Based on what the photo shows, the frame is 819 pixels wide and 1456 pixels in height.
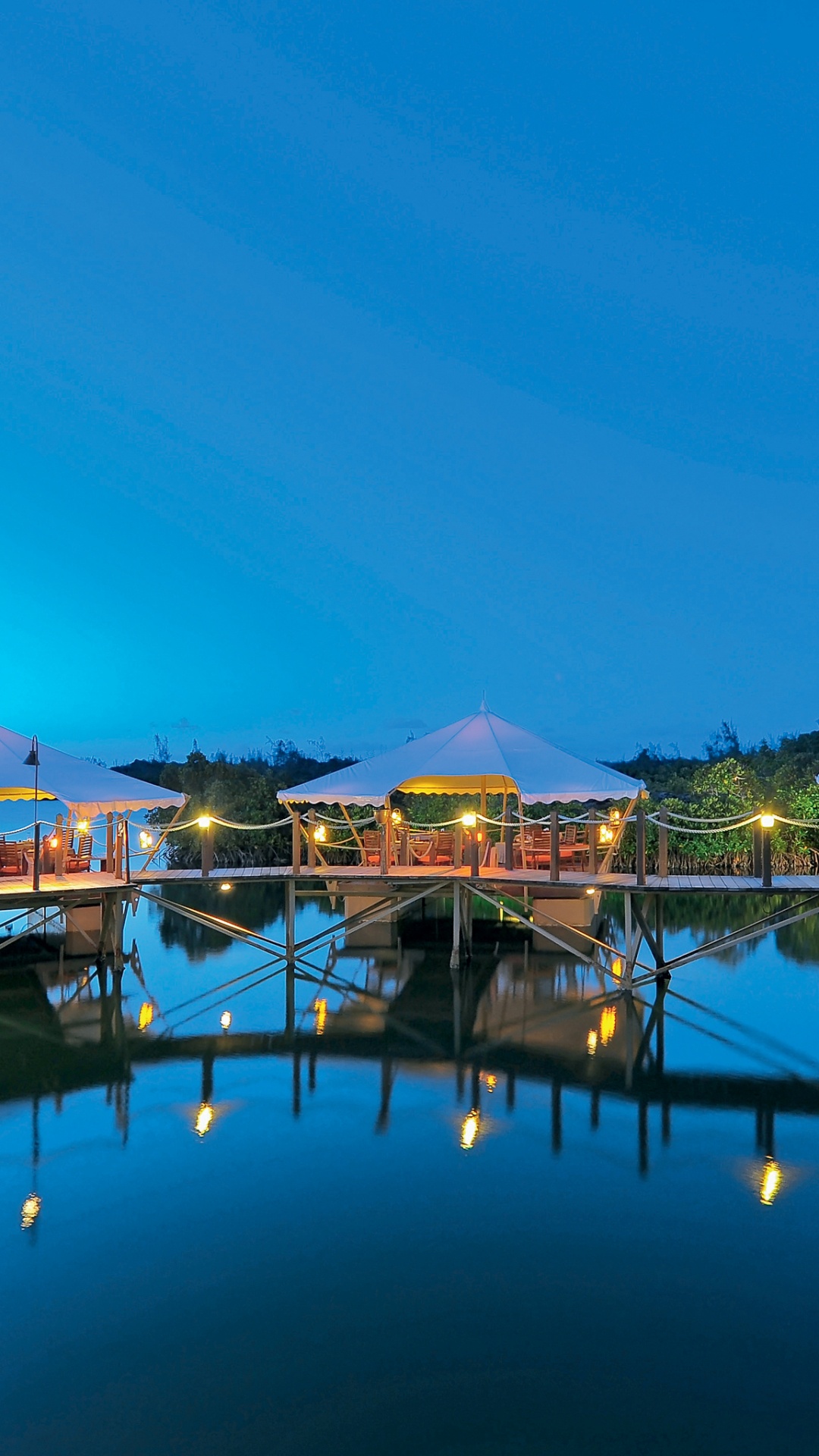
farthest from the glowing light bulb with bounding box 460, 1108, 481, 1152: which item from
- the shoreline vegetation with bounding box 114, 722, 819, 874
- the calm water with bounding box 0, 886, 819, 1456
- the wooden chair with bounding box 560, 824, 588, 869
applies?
the shoreline vegetation with bounding box 114, 722, 819, 874

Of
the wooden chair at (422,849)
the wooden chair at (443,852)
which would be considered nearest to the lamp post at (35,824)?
the wooden chair at (422,849)

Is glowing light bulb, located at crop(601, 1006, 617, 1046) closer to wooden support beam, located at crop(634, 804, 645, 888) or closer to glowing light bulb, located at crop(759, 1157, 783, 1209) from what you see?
wooden support beam, located at crop(634, 804, 645, 888)

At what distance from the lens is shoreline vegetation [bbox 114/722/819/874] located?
2225 cm

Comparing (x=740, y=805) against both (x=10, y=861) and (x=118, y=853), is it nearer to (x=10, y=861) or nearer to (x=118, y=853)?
(x=118, y=853)

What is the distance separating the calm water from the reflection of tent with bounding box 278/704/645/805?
3274 millimetres

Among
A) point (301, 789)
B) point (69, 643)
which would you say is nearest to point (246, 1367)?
point (301, 789)

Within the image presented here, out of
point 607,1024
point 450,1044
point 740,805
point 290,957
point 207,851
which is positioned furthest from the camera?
point 740,805

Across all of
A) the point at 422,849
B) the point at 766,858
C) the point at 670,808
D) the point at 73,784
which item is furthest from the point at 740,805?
the point at 73,784

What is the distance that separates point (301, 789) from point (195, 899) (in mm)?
9430

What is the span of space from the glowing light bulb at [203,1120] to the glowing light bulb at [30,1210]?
4.73 ft

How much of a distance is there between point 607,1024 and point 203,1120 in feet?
15.8

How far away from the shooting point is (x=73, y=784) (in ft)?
44.9

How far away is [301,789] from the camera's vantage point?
1388 cm

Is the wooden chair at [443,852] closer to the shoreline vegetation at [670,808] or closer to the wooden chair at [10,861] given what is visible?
the shoreline vegetation at [670,808]
